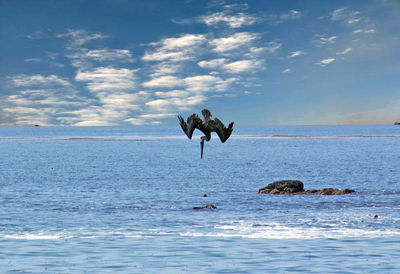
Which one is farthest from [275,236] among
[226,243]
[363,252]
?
[363,252]

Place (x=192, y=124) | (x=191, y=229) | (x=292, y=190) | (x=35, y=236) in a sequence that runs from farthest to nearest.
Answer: (x=292, y=190) → (x=191, y=229) → (x=35, y=236) → (x=192, y=124)

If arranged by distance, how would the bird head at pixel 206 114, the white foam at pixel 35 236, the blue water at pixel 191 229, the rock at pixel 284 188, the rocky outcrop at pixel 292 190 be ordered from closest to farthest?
the blue water at pixel 191 229
the bird head at pixel 206 114
the white foam at pixel 35 236
the rocky outcrop at pixel 292 190
the rock at pixel 284 188

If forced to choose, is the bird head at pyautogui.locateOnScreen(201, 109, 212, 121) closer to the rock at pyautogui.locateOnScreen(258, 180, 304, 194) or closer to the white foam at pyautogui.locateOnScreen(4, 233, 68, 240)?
the white foam at pyautogui.locateOnScreen(4, 233, 68, 240)

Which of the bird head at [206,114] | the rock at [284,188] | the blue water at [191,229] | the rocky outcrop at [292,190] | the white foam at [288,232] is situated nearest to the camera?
the blue water at [191,229]

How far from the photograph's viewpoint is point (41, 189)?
206 ft

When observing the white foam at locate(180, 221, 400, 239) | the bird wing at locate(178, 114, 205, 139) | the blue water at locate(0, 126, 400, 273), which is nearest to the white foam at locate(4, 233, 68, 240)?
the blue water at locate(0, 126, 400, 273)

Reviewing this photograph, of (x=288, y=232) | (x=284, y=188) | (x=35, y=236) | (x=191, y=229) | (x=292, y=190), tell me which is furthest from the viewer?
(x=284, y=188)

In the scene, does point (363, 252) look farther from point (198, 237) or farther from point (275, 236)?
point (198, 237)

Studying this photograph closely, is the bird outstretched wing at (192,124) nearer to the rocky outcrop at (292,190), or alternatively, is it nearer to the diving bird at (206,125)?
the diving bird at (206,125)

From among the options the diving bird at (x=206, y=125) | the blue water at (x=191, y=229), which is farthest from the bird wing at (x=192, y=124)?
the blue water at (x=191, y=229)

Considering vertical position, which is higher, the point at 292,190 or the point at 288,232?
the point at 292,190

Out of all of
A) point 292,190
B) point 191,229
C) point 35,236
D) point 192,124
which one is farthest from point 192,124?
point 292,190

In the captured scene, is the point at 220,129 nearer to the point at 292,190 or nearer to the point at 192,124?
the point at 192,124

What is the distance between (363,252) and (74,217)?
21528 millimetres
